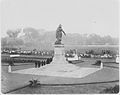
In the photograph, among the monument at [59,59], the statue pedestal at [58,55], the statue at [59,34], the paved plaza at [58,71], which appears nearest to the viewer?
the paved plaza at [58,71]

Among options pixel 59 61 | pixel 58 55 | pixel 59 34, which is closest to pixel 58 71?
pixel 59 61

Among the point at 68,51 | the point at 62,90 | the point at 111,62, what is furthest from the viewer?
the point at 68,51

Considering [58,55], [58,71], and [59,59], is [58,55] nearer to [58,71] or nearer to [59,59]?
[59,59]

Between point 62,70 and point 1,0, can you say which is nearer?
point 1,0

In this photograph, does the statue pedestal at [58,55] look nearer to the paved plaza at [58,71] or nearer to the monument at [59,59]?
the monument at [59,59]

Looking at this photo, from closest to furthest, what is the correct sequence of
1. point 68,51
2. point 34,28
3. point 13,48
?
1. point 34,28
2. point 13,48
3. point 68,51

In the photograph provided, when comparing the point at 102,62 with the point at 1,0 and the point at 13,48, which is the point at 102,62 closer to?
the point at 13,48

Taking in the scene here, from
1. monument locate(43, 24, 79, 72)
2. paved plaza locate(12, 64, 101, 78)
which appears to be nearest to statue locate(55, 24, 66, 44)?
monument locate(43, 24, 79, 72)

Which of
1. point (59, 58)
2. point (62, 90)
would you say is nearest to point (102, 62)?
point (59, 58)

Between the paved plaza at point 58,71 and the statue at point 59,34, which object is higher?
the statue at point 59,34

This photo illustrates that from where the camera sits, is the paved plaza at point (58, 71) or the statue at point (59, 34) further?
the statue at point (59, 34)

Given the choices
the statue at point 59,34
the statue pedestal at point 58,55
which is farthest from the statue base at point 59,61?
the statue at point 59,34
